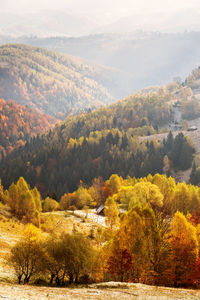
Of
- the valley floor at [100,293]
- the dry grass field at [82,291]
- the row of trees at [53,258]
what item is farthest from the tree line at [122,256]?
the valley floor at [100,293]

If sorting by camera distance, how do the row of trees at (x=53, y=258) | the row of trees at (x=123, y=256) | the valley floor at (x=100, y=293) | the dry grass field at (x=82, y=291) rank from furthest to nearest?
the row of trees at (x=123, y=256), the row of trees at (x=53, y=258), the dry grass field at (x=82, y=291), the valley floor at (x=100, y=293)

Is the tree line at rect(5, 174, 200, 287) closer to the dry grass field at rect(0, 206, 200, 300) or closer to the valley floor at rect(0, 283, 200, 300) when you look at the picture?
the dry grass field at rect(0, 206, 200, 300)

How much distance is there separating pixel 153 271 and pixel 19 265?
991 inches

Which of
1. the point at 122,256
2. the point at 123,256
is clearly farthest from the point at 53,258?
the point at 123,256

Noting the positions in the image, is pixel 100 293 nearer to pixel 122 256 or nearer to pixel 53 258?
pixel 53 258

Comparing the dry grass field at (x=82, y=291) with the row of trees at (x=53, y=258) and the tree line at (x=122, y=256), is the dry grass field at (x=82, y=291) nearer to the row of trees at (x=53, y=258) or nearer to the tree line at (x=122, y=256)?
the row of trees at (x=53, y=258)

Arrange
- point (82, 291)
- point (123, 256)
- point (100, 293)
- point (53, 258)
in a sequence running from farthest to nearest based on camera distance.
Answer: point (123, 256)
point (53, 258)
point (82, 291)
point (100, 293)

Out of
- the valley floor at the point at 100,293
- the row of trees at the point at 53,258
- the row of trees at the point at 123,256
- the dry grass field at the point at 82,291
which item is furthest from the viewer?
the row of trees at the point at 123,256

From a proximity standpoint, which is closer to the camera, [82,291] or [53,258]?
[82,291]

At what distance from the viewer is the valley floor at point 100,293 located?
3991 cm

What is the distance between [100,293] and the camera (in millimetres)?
44594

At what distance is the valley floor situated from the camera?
3991cm

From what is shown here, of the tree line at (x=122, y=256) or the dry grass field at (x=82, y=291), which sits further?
the tree line at (x=122, y=256)

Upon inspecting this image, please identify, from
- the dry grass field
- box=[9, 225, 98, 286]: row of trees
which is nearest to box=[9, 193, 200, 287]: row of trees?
box=[9, 225, 98, 286]: row of trees
